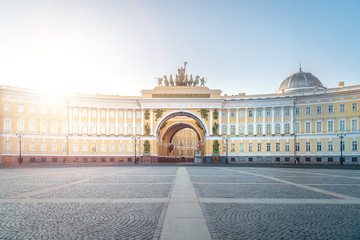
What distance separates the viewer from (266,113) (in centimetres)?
6525

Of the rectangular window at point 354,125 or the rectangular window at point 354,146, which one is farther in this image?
the rectangular window at point 354,146

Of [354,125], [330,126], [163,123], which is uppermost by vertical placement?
[163,123]

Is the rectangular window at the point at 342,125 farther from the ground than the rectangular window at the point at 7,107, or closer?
closer

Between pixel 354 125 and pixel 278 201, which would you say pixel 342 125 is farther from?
pixel 278 201

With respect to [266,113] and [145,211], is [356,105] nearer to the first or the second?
[266,113]

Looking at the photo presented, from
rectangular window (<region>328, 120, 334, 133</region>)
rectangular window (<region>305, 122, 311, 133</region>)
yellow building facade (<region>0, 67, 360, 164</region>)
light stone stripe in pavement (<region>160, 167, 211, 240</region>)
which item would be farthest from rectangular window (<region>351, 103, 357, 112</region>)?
light stone stripe in pavement (<region>160, 167, 211, 240</region>)

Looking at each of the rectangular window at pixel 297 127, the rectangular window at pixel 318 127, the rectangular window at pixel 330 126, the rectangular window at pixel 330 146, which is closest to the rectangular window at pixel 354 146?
the rectangular window at pixel 330 146

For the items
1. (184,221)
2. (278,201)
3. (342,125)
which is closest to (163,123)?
(342,125)

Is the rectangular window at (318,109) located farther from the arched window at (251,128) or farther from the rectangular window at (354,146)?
the arched window at (251,128)

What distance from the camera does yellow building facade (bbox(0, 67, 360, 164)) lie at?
2384 inches

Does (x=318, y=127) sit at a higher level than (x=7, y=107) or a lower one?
lower

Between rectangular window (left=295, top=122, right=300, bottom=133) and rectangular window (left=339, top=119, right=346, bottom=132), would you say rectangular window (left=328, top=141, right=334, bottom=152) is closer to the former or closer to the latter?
rectangular window (left=339, top=119, right=346, bottom=132)

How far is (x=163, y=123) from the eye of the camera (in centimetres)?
6944

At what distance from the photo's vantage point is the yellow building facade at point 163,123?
60562mm
